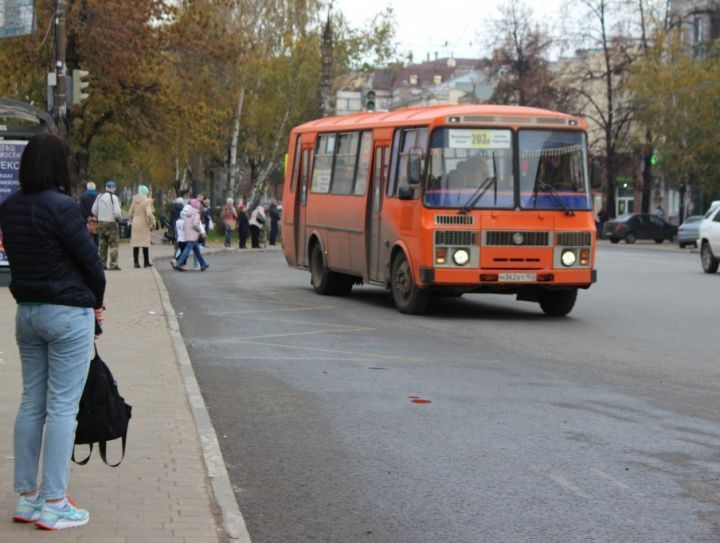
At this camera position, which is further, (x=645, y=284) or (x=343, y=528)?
(x=645, y=284)

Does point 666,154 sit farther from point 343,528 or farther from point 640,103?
point 343,528

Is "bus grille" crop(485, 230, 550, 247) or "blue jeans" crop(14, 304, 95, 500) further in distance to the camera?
"bus grille" crop(485, 230, 550, 247)

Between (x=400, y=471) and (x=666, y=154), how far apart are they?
183 feet

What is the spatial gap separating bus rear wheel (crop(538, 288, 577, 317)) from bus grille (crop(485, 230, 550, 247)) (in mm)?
1061

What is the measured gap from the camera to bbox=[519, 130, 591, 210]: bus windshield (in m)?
18.3

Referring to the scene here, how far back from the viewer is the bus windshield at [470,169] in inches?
714

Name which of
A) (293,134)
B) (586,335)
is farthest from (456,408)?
(293,134)

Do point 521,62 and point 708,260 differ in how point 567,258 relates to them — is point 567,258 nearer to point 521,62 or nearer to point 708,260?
point 708,260

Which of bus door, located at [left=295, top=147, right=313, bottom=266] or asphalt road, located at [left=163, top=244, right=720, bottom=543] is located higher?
bus door, located at [left=295, top=147, right=313, bottom=266]

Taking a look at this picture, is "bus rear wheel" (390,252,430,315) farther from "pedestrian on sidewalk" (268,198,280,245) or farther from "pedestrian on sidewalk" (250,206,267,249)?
"pedestrian on sidewalk" (268,198,280,245)

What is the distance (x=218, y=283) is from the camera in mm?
26234

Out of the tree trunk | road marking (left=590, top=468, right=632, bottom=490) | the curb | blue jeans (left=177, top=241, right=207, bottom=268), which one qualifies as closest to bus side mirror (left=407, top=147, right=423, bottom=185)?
the curb

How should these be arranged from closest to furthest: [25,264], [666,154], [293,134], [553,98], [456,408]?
[25,264], [456,408], [293,134], [666,154], [553,98]

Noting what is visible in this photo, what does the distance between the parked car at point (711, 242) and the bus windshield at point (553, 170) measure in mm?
13094
